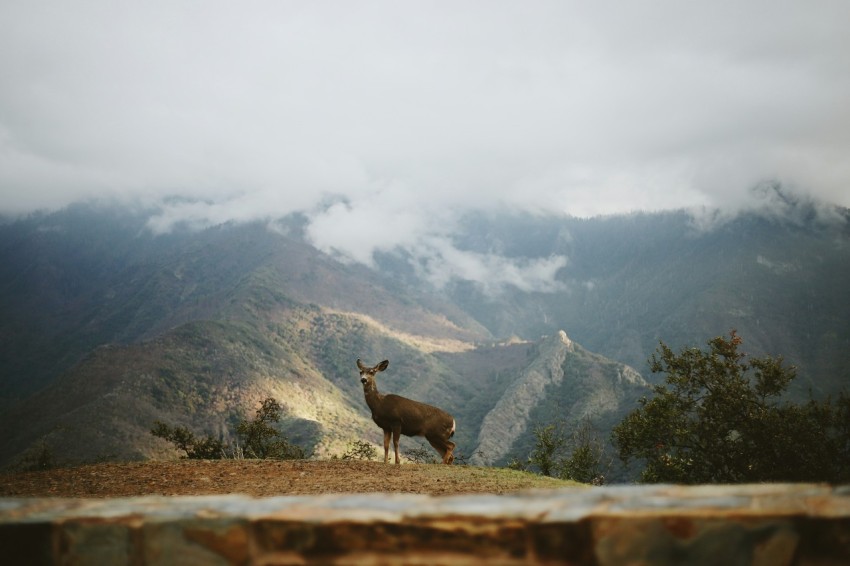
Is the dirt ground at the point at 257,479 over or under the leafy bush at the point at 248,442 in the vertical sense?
over

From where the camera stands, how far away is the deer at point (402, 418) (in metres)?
17.2

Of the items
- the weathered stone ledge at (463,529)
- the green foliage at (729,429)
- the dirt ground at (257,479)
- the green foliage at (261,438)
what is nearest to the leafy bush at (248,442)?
the green foliage at (261,438)

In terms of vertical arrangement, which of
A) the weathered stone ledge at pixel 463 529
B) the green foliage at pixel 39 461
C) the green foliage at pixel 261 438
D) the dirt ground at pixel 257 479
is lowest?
the green foliage at pixel 39 461

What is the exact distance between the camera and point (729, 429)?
64.3ft

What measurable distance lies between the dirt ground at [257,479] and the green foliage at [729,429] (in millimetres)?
7459

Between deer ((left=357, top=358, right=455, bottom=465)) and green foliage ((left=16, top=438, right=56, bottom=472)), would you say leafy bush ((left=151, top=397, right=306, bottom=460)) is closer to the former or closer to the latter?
green foliage ((left=16, top=438, right=56, bottom=472))

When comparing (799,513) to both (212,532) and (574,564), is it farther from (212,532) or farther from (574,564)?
(212,532)

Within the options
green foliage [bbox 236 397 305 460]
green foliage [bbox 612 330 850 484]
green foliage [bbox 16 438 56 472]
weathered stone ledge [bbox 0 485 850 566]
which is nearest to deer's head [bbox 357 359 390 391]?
green foliage [bbox 612 330 850 484]

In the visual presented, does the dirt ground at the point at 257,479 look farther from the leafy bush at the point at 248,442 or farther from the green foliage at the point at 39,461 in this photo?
the leafy bush at the point at 248,442

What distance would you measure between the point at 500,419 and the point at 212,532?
411 ft

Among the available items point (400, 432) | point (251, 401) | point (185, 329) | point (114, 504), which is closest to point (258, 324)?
point (185, 329)

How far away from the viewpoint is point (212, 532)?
2.81 meters

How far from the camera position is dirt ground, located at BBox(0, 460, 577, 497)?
11.2 metres

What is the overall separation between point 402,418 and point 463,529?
1515cm
